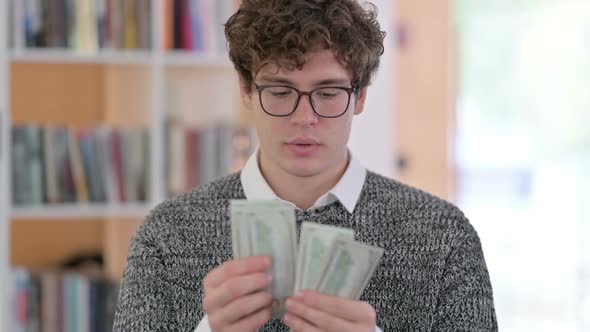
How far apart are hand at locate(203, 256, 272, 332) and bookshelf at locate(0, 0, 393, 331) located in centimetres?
195

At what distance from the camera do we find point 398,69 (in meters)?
5.96

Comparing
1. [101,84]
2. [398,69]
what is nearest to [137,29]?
[101,84]

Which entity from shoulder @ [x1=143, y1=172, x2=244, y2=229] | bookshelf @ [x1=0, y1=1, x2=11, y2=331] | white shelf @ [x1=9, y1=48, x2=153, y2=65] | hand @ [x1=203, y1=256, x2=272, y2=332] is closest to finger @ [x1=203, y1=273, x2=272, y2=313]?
hand @ [x1=203, y1=256, x2=272, y2=332]

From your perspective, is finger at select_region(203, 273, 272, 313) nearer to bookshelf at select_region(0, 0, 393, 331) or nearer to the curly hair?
the curly hair

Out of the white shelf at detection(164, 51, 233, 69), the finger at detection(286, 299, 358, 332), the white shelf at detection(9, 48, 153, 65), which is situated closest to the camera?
the finger at detection(286, 299, 358, 332)

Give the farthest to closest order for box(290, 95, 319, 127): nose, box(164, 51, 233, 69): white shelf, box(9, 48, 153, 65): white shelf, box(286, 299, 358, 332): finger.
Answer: box(164, 51, 233, 69): white shelf → box(9, 48, 153, 65): white shelf → box(290, 95, 319, 127): nose → box(286, 299, 358, 332): finger

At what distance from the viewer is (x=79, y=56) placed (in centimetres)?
328

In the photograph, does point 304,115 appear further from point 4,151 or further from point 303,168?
point 4,151

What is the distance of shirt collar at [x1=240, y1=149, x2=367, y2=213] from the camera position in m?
1.68

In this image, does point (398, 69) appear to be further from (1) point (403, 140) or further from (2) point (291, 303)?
(2) point (291, 303)

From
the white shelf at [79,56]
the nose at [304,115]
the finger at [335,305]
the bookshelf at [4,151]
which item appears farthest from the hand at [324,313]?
the white shelf at [79,56]

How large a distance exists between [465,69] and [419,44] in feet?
1.63

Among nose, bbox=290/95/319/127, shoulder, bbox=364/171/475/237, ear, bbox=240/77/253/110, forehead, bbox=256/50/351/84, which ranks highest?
forehead, bbox=256/50/351/84

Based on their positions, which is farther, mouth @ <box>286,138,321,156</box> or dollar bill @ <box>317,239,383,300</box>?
mouth @ <box>286,138,321,156</box>
